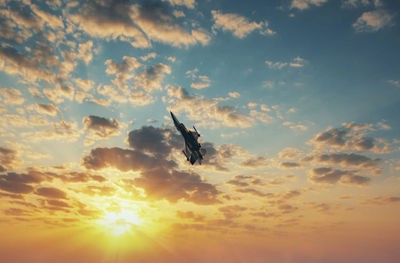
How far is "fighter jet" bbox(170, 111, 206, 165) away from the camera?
36.9 meters

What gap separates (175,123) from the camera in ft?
121

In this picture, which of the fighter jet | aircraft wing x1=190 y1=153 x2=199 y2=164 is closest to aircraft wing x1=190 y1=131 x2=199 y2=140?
the fighter jet

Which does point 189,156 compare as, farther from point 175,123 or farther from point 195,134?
point 175,123

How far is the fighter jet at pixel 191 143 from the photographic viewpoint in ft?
121

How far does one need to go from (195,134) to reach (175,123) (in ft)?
14.2

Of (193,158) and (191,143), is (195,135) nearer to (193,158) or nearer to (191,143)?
(191,143)

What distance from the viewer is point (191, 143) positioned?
1527 inches

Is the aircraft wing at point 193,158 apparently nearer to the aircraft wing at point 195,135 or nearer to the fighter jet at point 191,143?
the fighter jet at point 191,143

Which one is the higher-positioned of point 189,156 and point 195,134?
point 195,134

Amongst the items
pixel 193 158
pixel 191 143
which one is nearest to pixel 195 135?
pixel 191 143

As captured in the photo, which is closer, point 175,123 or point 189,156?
point 175,123

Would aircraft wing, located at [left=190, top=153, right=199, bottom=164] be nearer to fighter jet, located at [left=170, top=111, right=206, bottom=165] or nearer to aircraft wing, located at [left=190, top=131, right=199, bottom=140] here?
fighter jet, located at [left=170, top=111, right=206, bottom=165]

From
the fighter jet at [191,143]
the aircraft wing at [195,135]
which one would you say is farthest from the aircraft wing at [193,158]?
the aircraft wing at [195,135]

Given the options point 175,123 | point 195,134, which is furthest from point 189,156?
point 175,123
